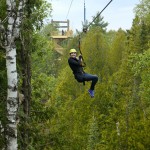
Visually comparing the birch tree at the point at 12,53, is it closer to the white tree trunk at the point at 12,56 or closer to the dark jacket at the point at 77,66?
the white tree trunk at the point at 12,56

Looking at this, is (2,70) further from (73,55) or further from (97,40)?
(97,40)

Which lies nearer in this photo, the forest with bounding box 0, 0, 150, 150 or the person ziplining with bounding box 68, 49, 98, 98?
the forest with bounding box 0, 0, 150, 150

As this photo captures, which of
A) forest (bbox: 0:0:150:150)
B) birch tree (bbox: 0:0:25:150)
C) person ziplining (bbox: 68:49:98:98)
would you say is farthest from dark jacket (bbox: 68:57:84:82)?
birch tree (bbox: 0:0:25:150)

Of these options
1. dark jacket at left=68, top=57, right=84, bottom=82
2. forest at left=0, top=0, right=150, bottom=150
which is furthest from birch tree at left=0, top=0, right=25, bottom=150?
dark jacket at left=68, top=57, right=84, bottom=82

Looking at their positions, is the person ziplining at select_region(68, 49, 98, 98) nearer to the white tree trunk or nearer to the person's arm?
the person's arm

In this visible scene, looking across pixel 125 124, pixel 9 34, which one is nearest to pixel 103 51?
pixel 125 124

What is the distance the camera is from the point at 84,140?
3388 centimetres

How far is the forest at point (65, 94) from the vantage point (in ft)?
32.6

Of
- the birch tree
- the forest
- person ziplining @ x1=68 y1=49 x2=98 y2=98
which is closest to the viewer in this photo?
the birch tree

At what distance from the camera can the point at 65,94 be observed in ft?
146

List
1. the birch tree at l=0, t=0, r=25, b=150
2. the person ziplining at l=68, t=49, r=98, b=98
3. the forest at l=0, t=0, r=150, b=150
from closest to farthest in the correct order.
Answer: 1. the birch tree at l=0, t=0, r=25, b=150
2. the forest at l=0, t=0, r=150, b=150
3. the person ziplining at l=68, t=49, r=98, b=98

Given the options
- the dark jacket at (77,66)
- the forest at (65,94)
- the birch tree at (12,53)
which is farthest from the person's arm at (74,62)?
the birch tree at (12,53)

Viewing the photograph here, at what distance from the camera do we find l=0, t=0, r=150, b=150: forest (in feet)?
32.6

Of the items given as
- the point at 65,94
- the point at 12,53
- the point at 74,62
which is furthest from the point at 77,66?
the point at 65,94
